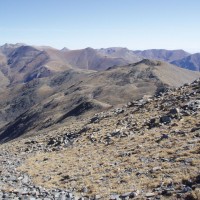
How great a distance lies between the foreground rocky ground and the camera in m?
20.3

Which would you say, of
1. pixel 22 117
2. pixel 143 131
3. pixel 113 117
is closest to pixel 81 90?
pixel 22 117

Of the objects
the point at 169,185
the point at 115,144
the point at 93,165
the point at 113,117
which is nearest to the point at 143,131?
the point at 115,144

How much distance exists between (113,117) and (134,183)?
26416mm

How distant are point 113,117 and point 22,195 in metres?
27.0

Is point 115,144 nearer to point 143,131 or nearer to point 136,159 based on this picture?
point 143,131

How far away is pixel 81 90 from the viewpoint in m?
192

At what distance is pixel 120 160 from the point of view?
2738 centimetres

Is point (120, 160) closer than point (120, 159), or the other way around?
point (120, 160)

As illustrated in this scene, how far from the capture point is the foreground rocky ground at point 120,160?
2033cm

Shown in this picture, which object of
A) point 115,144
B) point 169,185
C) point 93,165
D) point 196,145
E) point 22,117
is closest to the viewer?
point 169,185

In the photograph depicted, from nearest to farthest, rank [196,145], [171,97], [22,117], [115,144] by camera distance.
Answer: [196,145], [115,144], [171,97], [22,117]

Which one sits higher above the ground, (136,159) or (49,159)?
(136,159)

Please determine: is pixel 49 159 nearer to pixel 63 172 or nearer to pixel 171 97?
pixel 63 172

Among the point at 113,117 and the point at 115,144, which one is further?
the point at 113,117
